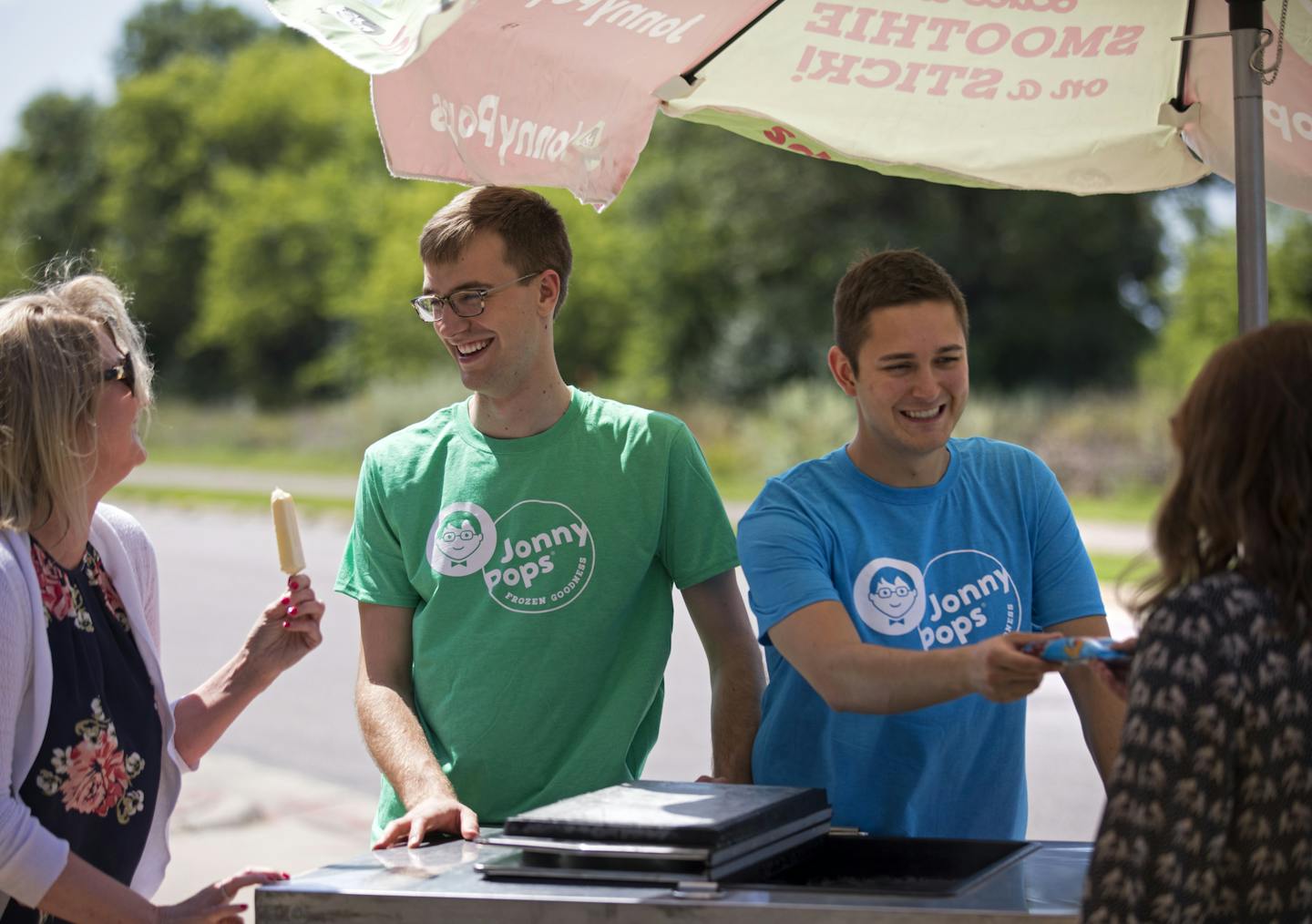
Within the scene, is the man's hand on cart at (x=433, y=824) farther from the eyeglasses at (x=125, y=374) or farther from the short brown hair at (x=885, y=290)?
the short brown hair at (x=885, y=290)

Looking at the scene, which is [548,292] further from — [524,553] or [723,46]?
[723,46]

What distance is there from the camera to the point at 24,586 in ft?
7.87

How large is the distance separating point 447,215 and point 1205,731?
1.95 meters

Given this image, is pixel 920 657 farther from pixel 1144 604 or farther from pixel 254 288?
pixel 254 288

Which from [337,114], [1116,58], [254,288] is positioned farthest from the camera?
[337,114]

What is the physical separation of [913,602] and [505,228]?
46.1 inches

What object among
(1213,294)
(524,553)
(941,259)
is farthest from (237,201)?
(524,553)

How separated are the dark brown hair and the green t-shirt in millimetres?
1326

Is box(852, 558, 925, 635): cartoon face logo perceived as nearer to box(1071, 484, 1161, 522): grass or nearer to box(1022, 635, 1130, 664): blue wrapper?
box(1022, 635, 1130, 664): blue wrapper

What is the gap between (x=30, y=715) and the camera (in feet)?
7.86

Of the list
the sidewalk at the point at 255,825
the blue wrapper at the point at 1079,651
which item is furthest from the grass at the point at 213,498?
the blue wrapper at the point at 1079,651

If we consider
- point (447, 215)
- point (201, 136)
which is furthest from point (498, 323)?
point (201, 136)

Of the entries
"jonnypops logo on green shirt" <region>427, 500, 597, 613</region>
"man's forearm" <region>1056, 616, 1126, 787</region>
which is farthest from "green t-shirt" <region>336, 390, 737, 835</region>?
"man's forearm" <region>1056, 616, 1126, 787</region>

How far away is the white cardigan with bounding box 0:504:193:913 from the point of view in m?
2.26
